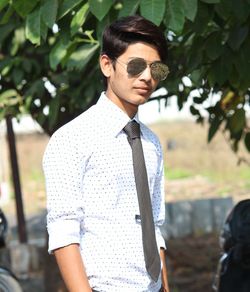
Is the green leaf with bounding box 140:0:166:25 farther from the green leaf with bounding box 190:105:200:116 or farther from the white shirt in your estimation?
the green leaf with bounding box 190:105:200:116

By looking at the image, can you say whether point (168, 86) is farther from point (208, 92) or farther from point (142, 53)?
point (142, 53)

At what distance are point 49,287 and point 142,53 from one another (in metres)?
4.52

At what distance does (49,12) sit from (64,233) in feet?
3.80

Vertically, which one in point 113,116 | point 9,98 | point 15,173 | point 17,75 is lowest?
point 15,173

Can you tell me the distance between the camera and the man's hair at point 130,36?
2.70 meters

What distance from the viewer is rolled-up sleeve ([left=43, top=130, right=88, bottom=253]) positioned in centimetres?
259

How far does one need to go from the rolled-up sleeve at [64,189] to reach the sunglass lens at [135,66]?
258mm

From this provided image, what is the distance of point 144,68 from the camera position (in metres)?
2.69

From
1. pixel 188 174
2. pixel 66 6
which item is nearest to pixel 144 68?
pixel 66 6

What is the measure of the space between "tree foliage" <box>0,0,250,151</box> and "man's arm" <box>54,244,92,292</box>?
0.98 metres

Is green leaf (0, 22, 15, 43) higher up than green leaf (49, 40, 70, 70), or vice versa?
green leaf (0, 22, 15, 43)

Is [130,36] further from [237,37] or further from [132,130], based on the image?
[237,37]

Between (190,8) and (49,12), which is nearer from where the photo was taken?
(190,8)

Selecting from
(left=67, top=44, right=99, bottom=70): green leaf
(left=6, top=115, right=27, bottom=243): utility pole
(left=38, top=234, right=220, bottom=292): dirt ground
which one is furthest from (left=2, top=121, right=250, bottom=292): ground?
(left=67, top=44, right=99, bottom=70): green leaf
